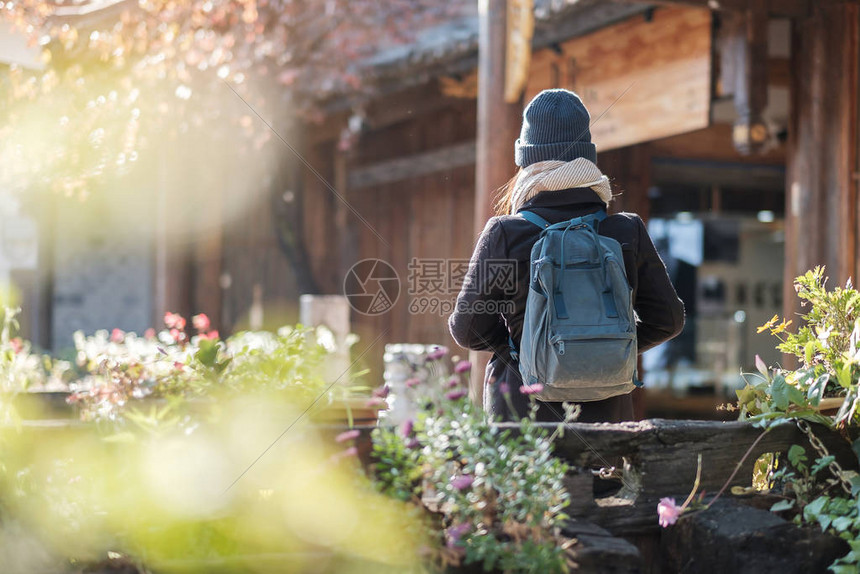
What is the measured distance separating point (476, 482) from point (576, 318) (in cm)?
56

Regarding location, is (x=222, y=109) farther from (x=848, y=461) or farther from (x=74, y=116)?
(x=848, y=461)

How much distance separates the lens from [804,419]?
2.51 metres

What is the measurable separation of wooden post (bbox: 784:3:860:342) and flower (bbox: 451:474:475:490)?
3.78 m

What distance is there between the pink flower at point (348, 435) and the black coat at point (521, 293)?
0.51m

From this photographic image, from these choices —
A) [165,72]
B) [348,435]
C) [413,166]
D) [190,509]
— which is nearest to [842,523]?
[348,435]

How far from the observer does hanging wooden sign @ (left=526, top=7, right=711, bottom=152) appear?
17.6ft

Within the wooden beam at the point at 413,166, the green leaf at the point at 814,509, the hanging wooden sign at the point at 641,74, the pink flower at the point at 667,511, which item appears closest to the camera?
the pink flower at the point at 667,511

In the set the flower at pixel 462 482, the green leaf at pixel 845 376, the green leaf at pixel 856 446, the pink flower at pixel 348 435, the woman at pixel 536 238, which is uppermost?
the woman at pixel 536 238

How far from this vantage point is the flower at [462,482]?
1.94 m

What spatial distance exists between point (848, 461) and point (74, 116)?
4424mm

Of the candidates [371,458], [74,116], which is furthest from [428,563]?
[74,116]

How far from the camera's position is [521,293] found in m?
2.47

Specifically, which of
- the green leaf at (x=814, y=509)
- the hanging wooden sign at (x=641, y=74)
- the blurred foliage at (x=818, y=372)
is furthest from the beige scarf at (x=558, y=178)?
the hanging wooden sign at (x=641, y=74)

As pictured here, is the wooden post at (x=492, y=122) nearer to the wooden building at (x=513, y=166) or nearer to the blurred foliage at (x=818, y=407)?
the wooden building at (x=513, y=166)
